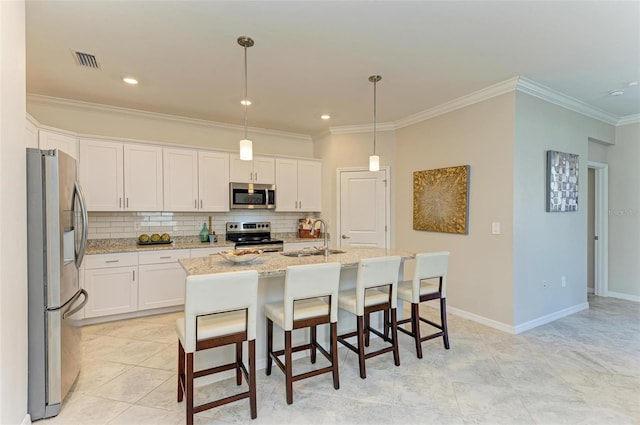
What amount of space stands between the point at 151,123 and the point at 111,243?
1.79 m

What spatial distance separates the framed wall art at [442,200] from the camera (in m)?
3.89

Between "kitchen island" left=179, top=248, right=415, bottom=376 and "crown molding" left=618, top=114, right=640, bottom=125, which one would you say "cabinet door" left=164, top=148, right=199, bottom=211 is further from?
"crown molding" left=618, top=114, right=640, bottom=125

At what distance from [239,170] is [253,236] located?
1.11 meters

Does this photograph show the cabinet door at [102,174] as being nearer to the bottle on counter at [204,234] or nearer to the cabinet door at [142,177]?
the cabinet door at [142,177]

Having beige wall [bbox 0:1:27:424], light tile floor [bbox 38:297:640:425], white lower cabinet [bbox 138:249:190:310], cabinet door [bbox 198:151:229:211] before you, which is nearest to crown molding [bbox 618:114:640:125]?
light tile floor [bbox 38:297:640:425]

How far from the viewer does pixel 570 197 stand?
395 centimetres

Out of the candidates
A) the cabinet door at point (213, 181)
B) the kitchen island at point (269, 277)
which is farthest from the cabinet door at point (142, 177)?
the kitchen island at point (269, 277)

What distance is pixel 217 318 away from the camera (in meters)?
2.08

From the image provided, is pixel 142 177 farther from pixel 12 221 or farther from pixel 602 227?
pixel 602 227

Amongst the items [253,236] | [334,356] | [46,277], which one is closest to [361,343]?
[334,356]

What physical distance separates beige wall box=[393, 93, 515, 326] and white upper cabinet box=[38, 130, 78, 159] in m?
4.51

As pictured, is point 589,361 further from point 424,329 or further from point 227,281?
point 227,281

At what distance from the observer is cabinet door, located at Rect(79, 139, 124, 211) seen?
380 cm

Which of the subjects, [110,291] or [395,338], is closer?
[395,338]
